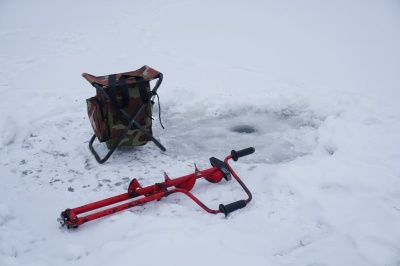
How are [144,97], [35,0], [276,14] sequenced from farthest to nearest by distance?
[35,0], [276,14], [144,97]

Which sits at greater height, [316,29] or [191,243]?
[316,29]

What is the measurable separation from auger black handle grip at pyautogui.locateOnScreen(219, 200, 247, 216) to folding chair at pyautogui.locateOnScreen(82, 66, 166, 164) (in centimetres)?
149

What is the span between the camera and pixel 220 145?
4.75 meters

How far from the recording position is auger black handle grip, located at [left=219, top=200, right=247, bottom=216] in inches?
127

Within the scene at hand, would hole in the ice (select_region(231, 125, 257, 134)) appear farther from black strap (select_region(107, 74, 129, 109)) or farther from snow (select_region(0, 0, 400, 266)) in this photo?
black strap (select_region(107, 74, 129, 109))

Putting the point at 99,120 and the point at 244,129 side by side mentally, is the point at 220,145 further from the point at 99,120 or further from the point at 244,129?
the point at 99,120

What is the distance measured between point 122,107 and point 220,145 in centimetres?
142

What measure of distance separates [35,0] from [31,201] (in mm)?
12596

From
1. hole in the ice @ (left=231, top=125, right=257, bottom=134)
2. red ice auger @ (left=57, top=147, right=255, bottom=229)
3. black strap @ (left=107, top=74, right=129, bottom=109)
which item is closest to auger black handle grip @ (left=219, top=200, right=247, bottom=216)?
red ice auger @ (left=57, top=147, right=255, bottom=229)

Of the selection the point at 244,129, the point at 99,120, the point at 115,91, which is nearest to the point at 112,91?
the point at 115,91

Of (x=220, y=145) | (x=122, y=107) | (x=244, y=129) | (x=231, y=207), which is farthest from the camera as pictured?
(x=244, y=129)

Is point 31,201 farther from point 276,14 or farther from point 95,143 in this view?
point 276,14

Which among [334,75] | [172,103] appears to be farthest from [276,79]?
[172,103]

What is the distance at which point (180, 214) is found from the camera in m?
3.34
